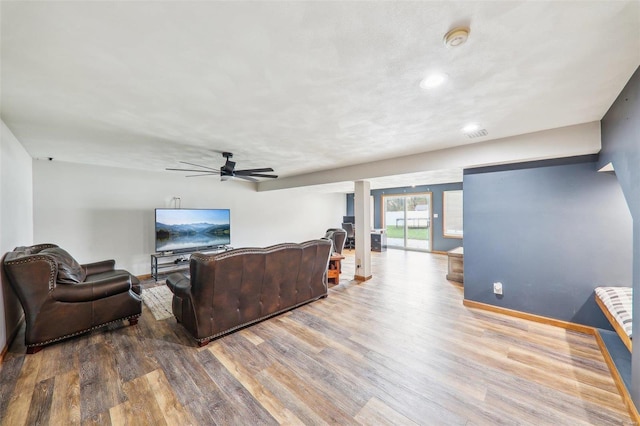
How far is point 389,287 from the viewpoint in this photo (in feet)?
14.7

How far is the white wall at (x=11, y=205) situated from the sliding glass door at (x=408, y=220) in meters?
8.69

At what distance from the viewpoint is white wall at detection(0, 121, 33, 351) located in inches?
95.5

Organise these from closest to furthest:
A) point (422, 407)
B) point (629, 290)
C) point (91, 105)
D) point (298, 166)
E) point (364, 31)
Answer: point (364, 31)
point (422, 407)
point (91, 105)
point (629, 290)
point (298, 166)

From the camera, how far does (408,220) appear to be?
859 cm

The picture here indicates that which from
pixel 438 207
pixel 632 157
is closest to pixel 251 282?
pixel 632 157

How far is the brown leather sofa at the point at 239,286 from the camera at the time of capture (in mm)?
2529

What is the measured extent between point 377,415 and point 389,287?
2927mm

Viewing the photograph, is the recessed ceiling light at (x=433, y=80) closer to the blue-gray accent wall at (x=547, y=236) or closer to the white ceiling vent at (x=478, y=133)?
the white ceiling vent at (x=478, y=133)

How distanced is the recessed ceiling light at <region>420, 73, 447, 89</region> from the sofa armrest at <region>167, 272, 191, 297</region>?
117 inches

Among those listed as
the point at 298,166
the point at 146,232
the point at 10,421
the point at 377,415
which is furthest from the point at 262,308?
the point at 146,232

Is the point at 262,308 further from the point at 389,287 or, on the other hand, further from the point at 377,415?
the point at 389,287

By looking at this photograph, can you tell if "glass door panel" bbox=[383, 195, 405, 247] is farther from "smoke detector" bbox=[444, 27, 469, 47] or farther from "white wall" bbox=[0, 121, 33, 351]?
"white wall" bbox=[0, 121, 33, 351]

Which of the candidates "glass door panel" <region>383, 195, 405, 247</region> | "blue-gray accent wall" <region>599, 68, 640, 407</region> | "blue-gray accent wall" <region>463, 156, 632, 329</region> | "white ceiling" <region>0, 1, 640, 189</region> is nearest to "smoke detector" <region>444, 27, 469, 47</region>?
"white ceiling" <region>0, 1, 640, 189</region>

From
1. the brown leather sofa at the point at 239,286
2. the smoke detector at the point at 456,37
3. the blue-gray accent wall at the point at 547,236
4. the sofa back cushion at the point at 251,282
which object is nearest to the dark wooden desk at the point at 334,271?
the sofa back cushion at the point at 251,282
